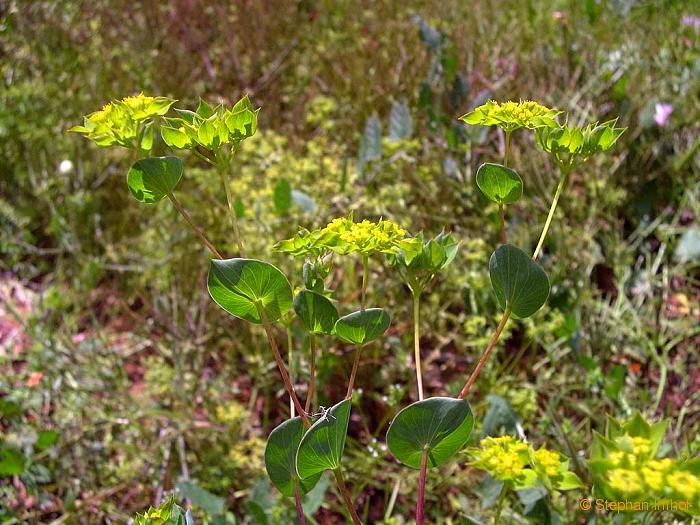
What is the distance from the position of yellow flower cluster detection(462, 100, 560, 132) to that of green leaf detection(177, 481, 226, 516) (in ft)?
2.76

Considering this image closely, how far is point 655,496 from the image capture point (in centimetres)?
53

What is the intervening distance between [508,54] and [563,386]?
1.36 meters

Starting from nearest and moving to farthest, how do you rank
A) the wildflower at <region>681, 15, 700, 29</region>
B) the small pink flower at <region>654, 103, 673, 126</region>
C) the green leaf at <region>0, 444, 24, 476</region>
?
the green leaf at <region>0, 444, 24, 476</region>
the small pink flower at <region>654, 103, 673, 126</region>
the wildflower at <region>681, 15, 700, 29</region>

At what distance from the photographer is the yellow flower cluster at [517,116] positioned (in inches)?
28.5

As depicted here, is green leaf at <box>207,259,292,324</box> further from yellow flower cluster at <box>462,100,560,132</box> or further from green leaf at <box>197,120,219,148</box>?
A: yellow flower cluster at <box>462,100,560,132</box>

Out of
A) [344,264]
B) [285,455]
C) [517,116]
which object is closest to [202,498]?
[285,455]

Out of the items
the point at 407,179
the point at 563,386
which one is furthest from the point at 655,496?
the point at 407,179

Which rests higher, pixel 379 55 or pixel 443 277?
pixel 379 55

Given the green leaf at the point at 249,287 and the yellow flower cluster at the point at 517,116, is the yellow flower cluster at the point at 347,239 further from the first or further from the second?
the yellow flower cluster at the point at 517,116

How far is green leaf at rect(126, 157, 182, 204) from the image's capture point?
0.74 m

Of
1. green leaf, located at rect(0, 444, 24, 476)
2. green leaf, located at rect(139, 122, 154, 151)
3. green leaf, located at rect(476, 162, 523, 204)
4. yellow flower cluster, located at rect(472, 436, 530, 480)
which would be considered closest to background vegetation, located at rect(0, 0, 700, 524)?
green leaf, located at rect(0, 444, 24, 476)

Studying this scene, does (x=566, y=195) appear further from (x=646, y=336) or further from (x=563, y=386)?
(x=563, y=386)

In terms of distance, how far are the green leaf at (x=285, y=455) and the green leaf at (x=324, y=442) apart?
0.04m

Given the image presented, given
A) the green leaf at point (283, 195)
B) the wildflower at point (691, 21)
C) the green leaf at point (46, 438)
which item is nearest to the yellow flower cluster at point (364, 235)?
the green leaf at point (283, 195)
